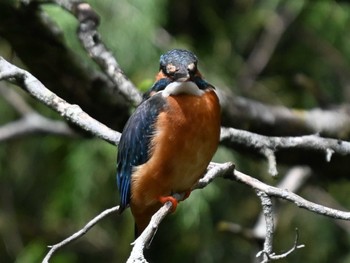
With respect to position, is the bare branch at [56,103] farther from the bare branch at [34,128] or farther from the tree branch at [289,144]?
the bare branch at [34,128]

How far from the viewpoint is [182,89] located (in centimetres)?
286

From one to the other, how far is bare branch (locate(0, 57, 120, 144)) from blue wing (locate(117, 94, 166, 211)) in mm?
81

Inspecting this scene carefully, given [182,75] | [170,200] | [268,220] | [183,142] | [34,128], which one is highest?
[34,128]

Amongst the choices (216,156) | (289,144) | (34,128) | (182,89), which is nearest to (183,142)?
(182,89)

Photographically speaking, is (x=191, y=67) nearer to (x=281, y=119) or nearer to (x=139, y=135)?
(x=139, y=135)

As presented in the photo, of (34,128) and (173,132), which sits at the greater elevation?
(34,128)

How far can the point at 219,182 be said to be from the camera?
14.5ft

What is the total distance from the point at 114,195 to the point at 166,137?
6.39 feet

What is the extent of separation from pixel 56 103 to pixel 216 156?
1.48 meters

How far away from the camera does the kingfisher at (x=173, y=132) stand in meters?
2.80

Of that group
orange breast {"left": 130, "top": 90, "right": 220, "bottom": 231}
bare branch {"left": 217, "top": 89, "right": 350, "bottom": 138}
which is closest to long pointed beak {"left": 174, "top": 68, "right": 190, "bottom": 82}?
orange breast {"left": 130, "top": 90, "right": 220, "bottom": 231}

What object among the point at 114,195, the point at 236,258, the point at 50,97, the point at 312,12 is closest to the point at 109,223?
the point at 114,195

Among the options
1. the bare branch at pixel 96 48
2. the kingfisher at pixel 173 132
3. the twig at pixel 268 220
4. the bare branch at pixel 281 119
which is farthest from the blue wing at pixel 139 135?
the bare branch at pixel 281 119

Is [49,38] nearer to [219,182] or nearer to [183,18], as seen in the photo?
[219,182]
